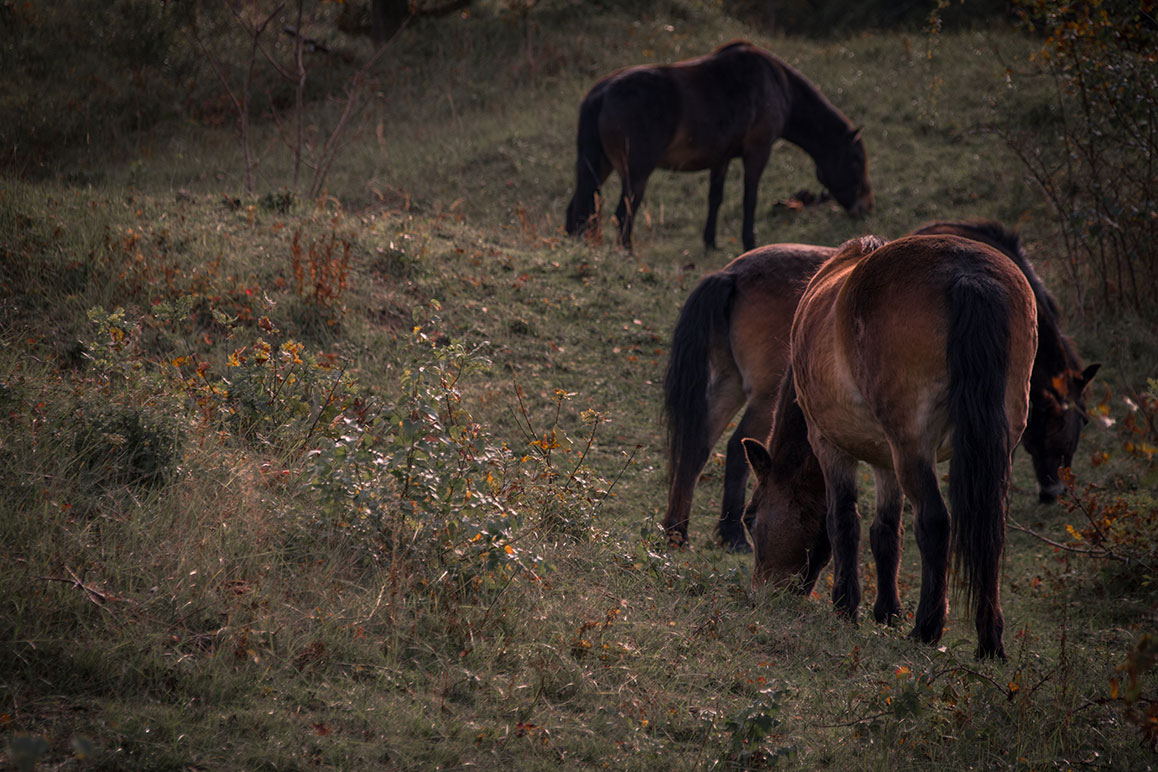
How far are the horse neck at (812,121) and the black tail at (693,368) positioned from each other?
25.9 ft

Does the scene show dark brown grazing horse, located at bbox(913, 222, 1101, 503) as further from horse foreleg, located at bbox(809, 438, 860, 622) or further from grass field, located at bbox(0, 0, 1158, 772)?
horse foreleg, located at bbox(809, 438, 860, 622)

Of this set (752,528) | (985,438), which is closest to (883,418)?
(985,438)

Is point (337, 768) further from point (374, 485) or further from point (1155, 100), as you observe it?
point (1155, 100)

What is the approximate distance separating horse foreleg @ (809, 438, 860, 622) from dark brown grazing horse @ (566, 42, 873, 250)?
679 cm

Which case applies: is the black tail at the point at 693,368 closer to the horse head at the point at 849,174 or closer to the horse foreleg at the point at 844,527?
the horse foreleg at the point at 844,527

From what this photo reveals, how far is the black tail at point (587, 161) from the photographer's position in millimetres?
11242

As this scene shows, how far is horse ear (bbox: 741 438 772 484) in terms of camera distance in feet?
16.0

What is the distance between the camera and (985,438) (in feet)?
11.7

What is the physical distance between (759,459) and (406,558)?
219 cm

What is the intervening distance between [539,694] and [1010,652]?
264cm

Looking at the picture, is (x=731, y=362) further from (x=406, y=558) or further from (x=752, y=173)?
(x=752, y=173)

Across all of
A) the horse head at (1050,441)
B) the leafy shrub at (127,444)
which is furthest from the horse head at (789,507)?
the horse head at (1050,441)

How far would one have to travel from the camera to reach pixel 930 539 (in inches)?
154

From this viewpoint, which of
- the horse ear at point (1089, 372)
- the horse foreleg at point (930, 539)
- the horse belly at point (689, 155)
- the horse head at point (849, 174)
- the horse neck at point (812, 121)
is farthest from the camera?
the horse head at point (849, 174)
